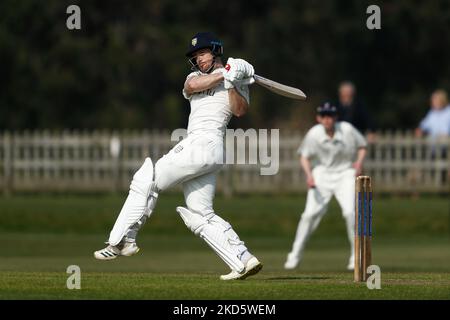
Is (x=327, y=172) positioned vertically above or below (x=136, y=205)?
above

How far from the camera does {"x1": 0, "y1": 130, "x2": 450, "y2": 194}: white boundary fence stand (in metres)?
27.2

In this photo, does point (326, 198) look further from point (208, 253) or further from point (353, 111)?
point (353, 111)

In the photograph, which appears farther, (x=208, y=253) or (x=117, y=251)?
(x=208, y=253)

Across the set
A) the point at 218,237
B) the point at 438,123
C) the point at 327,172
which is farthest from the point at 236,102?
the point at 438,123

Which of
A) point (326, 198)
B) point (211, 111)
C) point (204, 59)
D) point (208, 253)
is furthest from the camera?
point (208, 253)

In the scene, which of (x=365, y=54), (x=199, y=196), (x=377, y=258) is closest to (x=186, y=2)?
(x=365, y=54)

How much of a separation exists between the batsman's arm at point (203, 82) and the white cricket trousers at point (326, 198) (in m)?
5.62

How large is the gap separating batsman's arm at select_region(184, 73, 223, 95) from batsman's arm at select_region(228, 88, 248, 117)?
14cm

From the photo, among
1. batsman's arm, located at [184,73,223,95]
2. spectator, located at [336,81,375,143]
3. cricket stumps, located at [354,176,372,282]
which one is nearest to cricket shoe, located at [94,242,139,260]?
batsman's arm, located at [184,73,223,95]

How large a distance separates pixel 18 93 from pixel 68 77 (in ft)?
5.30

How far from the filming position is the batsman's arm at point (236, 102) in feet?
35.9

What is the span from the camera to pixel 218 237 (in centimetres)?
1104

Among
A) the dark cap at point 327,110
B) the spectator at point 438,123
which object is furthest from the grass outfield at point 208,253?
the dark cap at point 327,110

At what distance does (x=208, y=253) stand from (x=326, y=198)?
3.91 m
